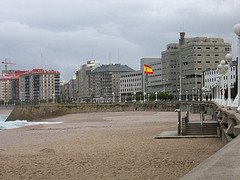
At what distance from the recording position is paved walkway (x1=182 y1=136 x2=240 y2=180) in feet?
22.2

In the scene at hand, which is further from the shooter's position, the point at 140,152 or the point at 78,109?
the point at 78,109

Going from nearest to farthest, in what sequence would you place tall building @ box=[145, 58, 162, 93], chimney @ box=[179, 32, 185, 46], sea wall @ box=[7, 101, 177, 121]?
sea wall @ box=[7, 101, 177, 121], chimney @ box=[179, 32, 185, 46], tall building @ box=[145, 58, 162, 93]

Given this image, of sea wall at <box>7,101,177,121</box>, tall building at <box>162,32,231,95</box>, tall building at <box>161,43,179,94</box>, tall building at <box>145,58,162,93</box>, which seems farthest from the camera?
tall building at <box>145,58,162,93</box>

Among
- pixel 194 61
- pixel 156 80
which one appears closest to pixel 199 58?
pixel 194 61

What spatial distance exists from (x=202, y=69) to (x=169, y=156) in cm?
14480

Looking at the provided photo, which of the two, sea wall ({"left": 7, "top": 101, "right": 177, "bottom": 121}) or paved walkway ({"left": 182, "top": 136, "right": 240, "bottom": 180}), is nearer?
paved walkway ({"left": 182, "top": 136, "right": 240, "bottom": 180})

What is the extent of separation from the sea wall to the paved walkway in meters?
104

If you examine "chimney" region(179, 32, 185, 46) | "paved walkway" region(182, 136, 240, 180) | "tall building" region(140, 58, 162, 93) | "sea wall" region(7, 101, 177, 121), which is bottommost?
"sea wall" region(7, 101, 177, 121)

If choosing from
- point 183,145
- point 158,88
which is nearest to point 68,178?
point 183,145

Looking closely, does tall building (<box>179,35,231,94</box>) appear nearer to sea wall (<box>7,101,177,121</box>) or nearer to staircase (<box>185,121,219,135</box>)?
sea wall (<box>7,101,177,121</box>)

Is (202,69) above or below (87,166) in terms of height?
above

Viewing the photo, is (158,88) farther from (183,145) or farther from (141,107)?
(183,145)

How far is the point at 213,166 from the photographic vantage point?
24.6 feet

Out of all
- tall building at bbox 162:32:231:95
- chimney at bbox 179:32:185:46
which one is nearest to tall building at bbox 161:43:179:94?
tall building at bbox 162:32:231:95
